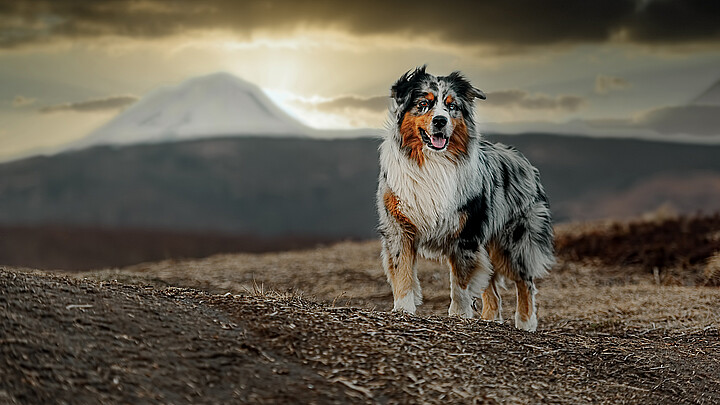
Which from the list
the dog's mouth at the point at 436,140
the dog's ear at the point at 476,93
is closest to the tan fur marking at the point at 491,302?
the dog's mouth at the point at 436,140

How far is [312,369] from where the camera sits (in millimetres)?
4699

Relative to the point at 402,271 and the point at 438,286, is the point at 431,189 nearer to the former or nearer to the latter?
the point at 402,271

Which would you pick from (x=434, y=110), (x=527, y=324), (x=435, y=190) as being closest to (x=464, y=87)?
(x=434, y=110)

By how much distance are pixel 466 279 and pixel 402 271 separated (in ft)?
2.13

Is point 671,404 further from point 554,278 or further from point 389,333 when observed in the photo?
point 554,278

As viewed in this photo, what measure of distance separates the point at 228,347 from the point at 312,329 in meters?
0.63

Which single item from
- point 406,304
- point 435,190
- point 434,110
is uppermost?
point 434,110

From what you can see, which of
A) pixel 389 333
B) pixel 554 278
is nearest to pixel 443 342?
pixel 389 333

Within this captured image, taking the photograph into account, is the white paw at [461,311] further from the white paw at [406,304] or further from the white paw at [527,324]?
the white paw at [527,324]

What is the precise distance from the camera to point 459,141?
262 inches

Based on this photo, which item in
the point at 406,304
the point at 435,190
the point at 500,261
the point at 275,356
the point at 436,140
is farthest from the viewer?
the point at 500,261

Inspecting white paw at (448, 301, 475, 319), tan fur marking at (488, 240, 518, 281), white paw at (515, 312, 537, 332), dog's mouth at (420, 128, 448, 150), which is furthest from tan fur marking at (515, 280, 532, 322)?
dog's mouth at (420, 128, 448, 150)

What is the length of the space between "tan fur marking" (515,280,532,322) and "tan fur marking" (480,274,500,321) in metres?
0.24

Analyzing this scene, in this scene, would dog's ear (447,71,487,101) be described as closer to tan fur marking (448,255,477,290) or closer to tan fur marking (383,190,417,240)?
tan fur marking (383,190,417,240)
